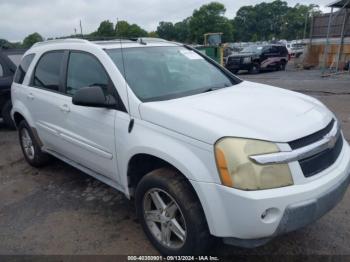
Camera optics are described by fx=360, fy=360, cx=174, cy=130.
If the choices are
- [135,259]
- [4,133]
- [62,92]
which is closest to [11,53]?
[4,133]

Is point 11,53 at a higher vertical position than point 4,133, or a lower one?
higher

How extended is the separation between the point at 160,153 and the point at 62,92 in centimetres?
180

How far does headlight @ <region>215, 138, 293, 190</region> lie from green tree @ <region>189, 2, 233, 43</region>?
75.8 m

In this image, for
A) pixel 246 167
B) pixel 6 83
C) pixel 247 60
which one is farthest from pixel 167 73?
pixel 247 60

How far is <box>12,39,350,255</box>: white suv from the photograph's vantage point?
2.33 metres

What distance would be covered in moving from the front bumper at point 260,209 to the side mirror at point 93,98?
3.76 feet

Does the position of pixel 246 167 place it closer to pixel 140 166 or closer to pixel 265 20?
pixel 140 166

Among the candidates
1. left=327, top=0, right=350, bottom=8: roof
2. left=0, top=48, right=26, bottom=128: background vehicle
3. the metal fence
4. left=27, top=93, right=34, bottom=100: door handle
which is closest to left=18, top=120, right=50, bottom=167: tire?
left=27, top=93, right=34, bottom=100: door handle

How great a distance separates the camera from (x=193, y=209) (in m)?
2.54

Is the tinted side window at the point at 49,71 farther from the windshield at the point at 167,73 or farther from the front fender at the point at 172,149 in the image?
the front fender at the point at 172,149

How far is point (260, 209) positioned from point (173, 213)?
0.77 meters

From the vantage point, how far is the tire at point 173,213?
256 cm

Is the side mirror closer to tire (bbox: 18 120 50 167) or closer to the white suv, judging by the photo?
the white suv

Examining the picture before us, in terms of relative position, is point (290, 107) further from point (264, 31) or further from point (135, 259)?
point (264, 31)
